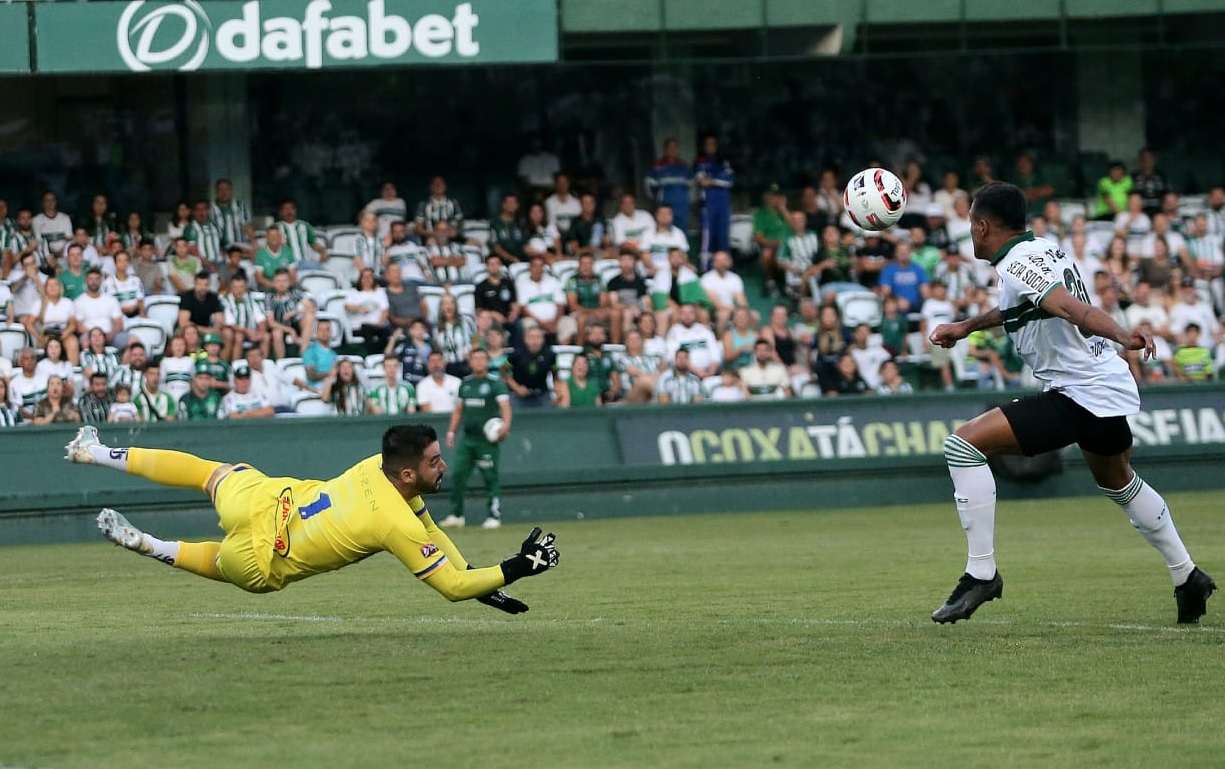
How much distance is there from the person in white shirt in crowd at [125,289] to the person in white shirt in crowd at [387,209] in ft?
12.7

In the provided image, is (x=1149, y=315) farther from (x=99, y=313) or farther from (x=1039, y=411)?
(x=1039, y=411)

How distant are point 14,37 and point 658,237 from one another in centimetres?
864

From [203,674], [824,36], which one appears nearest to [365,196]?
[824,36]

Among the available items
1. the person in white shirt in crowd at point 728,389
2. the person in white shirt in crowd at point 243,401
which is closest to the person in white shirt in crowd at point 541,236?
the person in white shirt in crowd at point 728,389

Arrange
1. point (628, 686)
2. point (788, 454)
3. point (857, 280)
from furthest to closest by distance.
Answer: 1. point (857, 280)
2. point (788, 454)
3. point (628, 686)

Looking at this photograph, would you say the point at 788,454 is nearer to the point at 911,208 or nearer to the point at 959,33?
the point at 911,208

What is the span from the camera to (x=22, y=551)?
1816 centimetres

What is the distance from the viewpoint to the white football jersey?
9.23m

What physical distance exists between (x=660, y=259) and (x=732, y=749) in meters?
18.3

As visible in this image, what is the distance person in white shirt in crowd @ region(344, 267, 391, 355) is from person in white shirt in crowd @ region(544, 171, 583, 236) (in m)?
3.63

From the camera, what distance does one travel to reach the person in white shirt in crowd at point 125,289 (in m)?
22.1

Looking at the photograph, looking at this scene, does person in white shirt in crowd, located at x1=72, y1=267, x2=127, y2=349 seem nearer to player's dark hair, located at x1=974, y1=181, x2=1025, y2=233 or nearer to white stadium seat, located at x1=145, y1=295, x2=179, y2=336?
white stadium seat, located at x1=145, y1=295, x2=179, y2=336

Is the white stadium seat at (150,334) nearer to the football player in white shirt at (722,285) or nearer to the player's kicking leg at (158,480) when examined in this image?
the football player in white shirt at (722,285)

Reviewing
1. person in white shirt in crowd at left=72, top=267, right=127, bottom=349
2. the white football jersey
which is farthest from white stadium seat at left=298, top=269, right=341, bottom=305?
the white football jersey
